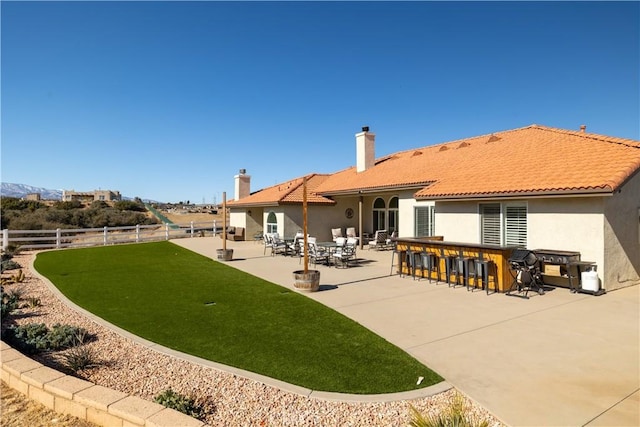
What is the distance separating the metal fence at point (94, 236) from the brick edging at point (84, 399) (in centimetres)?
2008

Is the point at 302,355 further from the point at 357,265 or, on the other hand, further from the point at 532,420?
the point at 357,265

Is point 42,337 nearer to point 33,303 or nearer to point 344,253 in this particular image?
point 33,303

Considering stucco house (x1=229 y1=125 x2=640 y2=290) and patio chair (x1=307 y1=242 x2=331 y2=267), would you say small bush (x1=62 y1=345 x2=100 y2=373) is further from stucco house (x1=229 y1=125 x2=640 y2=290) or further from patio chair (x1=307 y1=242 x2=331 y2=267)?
stucco house (x1=229 y1=125 x2=640 y2=290)

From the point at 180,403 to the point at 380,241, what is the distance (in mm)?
16771

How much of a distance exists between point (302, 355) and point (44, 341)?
424 cm

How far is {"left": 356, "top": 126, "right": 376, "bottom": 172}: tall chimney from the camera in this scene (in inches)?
965

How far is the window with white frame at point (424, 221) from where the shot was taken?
52.9 ft

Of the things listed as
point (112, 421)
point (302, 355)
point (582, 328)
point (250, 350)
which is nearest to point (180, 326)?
point (250, 350)

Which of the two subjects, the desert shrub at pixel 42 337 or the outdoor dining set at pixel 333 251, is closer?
the desert shrub at pixel 42 337

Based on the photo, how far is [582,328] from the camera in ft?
22.8

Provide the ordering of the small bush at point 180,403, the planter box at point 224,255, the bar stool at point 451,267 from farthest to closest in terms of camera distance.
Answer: the planter box at point 224,255 → the bar stool at point 451,267 → the small bush at point 180,403

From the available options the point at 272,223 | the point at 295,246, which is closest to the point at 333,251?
the point at 295,246

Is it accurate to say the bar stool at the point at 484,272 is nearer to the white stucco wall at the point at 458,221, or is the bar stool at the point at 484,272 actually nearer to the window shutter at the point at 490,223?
the window shutter at the point at 490,223

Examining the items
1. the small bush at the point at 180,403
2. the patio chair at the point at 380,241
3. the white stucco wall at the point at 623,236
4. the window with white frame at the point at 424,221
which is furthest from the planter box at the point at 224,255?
the white stucco wall at the point at 623,236
